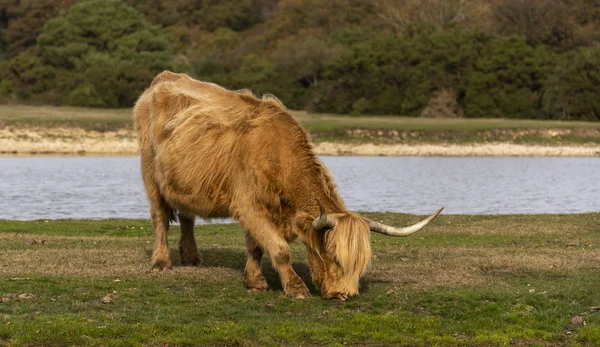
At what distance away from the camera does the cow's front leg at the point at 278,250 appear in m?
11.1

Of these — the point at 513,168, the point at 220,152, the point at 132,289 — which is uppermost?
the point at 220,152

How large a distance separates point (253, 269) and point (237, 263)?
238cm

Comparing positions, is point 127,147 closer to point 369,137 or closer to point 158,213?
point 369,137

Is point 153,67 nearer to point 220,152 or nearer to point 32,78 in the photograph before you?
point 32,78

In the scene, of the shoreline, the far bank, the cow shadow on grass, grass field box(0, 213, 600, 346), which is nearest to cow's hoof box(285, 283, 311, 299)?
grass field box(0, 213, 600, 346)

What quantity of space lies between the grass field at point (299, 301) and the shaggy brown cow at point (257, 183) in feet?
1.34

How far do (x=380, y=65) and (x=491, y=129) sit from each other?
18.7 meters

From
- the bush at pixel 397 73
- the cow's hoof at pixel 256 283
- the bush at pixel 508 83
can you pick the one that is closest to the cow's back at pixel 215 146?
the cow's hoof at pixel 256 283

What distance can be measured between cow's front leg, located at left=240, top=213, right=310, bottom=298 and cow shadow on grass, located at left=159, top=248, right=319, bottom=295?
34 centimetres

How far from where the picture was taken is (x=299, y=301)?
421 inches

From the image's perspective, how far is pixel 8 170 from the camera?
41.0m

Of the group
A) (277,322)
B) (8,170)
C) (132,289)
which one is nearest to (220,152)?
(132,289)

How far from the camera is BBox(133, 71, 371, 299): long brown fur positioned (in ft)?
35.0

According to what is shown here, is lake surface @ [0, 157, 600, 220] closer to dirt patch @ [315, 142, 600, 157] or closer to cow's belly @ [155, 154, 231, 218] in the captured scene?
dirt patch @ [315, 142, 600, 157]
